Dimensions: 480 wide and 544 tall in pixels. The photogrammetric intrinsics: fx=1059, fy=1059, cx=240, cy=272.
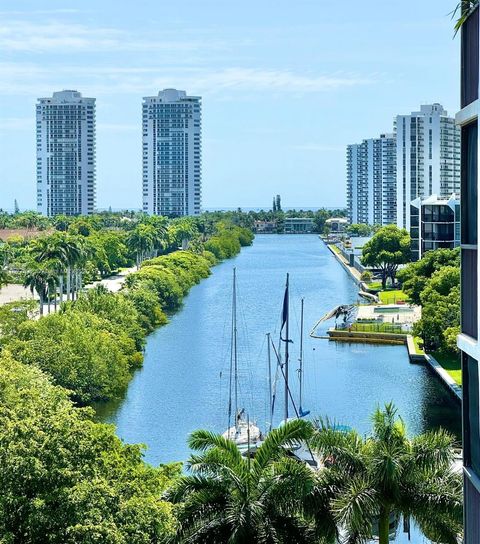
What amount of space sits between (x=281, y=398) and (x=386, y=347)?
1575cm

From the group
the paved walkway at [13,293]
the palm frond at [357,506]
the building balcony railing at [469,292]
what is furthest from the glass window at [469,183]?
the paved walkway at [13,293]

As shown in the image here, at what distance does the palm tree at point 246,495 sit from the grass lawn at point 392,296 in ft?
190

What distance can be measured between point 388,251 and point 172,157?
116 meters

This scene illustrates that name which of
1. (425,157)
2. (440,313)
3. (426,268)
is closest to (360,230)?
(425,157)

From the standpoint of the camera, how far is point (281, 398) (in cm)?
4112

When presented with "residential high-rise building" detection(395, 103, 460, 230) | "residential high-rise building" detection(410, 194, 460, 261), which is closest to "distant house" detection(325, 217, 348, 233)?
"residential high-rise building" detection(395, 103, 460, 230)

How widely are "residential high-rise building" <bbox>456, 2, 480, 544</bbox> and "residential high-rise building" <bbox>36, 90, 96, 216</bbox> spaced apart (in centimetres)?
18054

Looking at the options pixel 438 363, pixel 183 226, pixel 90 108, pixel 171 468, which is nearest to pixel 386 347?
pixel 438 363

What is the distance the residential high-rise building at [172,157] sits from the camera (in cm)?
19200

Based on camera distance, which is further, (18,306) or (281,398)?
(18,306)

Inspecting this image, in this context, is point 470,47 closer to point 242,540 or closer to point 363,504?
point 363,504

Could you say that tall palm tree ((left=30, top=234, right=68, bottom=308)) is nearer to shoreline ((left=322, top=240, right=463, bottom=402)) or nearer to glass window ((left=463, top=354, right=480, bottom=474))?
shoreline ((left=322, top=240, right=463, bottom=402))

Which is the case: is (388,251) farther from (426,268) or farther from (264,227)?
(264,227)

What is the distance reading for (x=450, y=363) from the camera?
46.5 m
